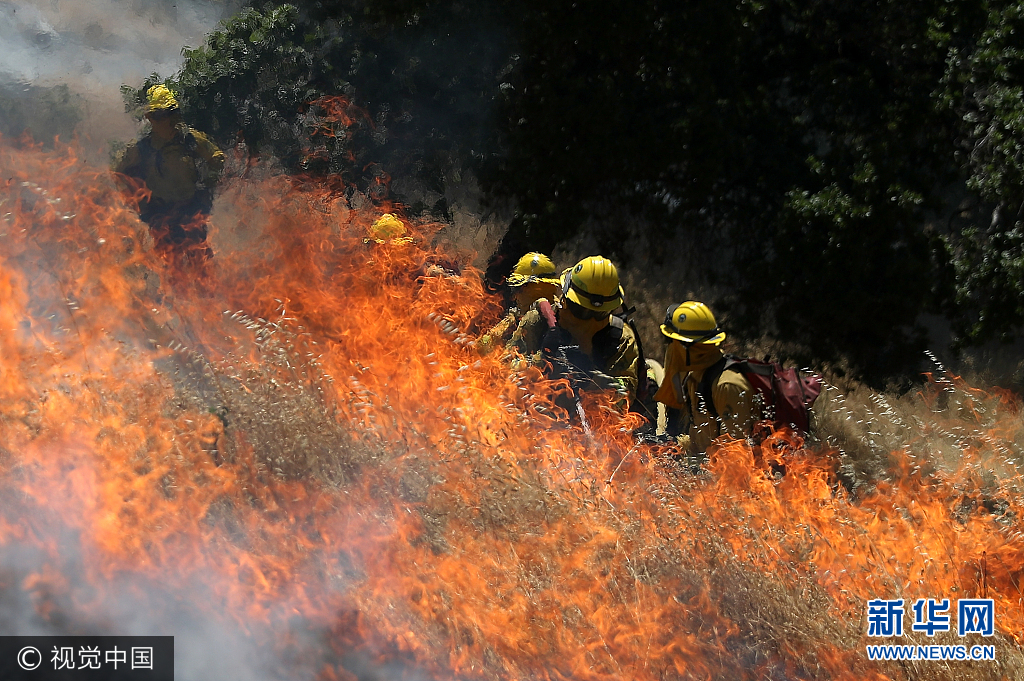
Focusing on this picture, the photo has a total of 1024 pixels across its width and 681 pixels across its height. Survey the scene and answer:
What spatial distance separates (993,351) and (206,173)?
720 centimetres

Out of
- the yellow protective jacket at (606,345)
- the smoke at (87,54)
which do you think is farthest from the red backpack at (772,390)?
the smoke at (87,54)

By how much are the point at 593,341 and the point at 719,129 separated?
3827mm

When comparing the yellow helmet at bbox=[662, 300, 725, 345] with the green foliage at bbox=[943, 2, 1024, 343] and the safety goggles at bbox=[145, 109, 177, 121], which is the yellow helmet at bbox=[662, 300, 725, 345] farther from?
the safety goggles at bbox=[145, 109, 177, 121]

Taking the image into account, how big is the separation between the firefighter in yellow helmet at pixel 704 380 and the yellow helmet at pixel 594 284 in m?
0.44

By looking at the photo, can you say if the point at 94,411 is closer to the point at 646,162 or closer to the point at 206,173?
the point at 206,173

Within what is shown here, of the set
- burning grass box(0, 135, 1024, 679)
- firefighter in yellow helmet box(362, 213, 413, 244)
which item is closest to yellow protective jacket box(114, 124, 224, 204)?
burning grass box(0, 135, 1024, 679)

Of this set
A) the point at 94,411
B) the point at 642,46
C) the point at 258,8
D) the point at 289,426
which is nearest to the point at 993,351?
the point at 642,46

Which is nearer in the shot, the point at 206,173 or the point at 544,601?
the point at 544,601

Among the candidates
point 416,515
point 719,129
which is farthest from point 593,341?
point 719,129

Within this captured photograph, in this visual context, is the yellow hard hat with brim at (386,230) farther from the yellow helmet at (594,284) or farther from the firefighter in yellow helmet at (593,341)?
the yellow helmet at (594,284)

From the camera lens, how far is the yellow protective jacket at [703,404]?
15.7ft

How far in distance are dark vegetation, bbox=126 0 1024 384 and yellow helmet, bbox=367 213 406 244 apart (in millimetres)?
1145

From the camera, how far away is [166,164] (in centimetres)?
760

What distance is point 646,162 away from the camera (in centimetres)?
876
